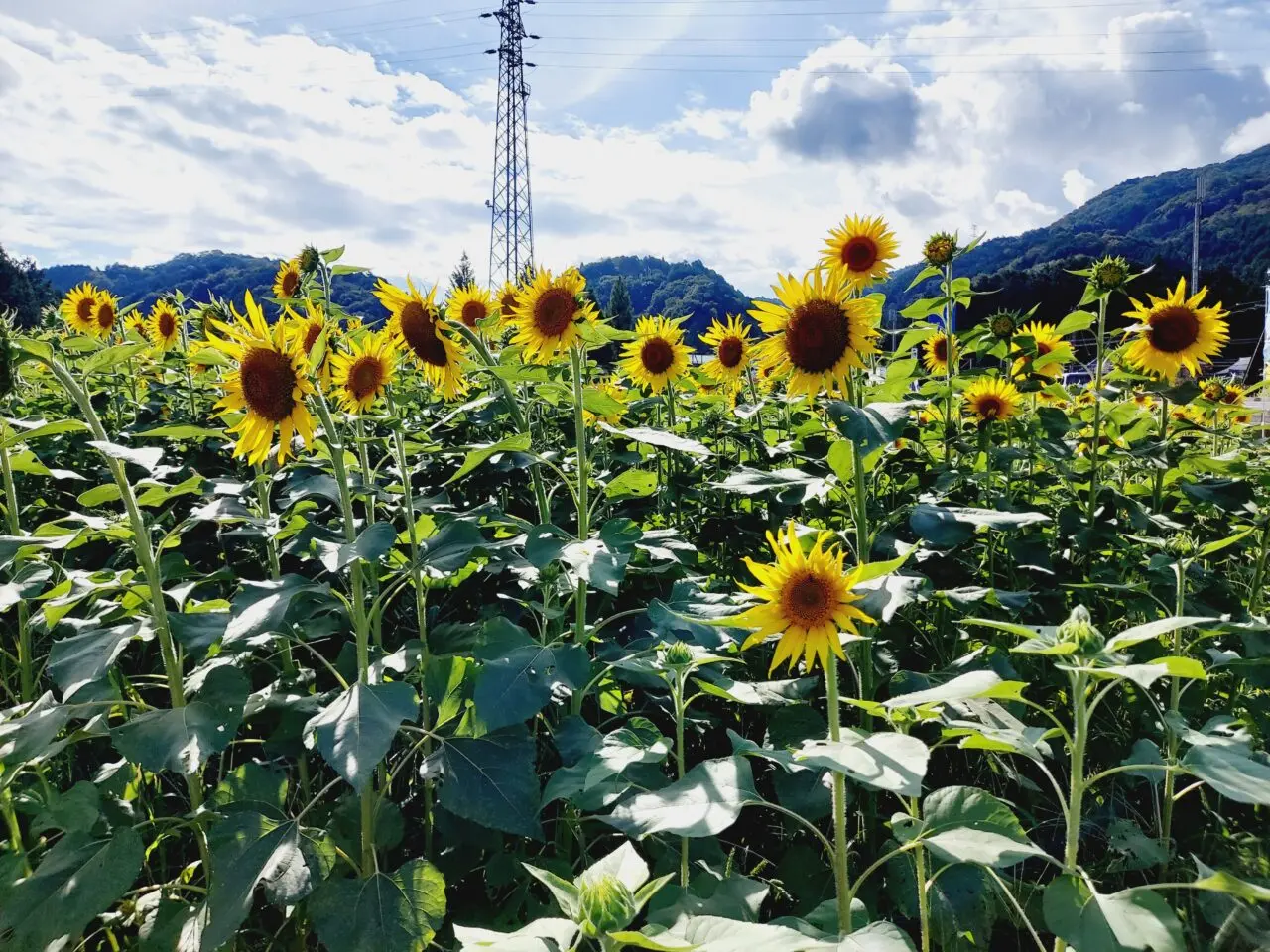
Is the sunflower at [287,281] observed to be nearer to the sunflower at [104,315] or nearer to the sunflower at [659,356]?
the sunflower at [659,356]

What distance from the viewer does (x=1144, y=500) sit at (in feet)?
10.7

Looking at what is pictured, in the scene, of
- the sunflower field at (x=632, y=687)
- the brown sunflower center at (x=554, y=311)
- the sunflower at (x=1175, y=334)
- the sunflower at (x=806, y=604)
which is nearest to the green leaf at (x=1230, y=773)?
the sunflower field at (x=632, y=687)

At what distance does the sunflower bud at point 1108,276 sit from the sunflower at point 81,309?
21.9ft

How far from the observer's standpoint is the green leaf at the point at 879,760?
1054mm

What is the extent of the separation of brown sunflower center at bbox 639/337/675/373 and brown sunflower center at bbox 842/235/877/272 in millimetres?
1376

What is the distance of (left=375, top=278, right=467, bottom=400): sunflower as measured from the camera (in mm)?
2465

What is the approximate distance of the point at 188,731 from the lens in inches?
61.8

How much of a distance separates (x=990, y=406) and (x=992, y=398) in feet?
0.17

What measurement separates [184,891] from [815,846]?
165cm

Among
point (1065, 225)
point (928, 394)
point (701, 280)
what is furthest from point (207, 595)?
point (1065, 225)

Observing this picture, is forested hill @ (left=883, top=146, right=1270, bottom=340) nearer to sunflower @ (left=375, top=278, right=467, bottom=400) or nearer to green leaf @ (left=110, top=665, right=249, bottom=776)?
sunflower @ (left=375, top=278, right=467, bottom=400)

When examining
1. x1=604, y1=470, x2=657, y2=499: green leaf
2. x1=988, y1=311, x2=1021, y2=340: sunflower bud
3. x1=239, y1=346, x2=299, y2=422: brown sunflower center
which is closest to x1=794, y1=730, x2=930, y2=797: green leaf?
x1=604, y1=470, x2=657, y2=499: green leaf

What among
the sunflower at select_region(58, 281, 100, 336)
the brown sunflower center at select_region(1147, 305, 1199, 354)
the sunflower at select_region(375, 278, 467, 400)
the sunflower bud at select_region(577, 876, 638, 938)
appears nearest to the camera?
the sunflower bud at select_region(577, 876, 638, 938)

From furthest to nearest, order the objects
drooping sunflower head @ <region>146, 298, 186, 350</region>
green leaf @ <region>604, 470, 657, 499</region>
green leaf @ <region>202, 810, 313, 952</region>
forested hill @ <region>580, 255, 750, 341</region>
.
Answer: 1. forested hill @ <region>580, 255, 750, 341</region>
2. drooping sunflower head @ <region>146, 298, 186, 350</region>
3. green leaf @ <region>604, 470, 657, 499</region>
4. green leaf @ <region>202, 810, 313, 952</region>
